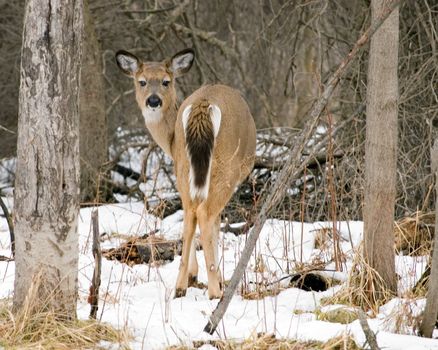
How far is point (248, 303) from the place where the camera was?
17.8 ft

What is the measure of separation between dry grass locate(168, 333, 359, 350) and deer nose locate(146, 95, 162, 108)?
10.7ft

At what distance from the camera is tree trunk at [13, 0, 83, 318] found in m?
4.64

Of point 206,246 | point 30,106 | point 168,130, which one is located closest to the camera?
point 30,106

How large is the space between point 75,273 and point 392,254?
1853mm

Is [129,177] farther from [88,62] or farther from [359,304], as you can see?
[359,304]

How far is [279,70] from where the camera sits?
47.8ft

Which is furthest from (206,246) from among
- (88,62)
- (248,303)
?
(88,62)

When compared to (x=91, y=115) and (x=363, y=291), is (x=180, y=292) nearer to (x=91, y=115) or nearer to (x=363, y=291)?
(x=363, y=291)

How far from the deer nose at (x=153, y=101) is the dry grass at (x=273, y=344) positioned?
10.7 ft

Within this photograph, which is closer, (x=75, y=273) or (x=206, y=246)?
(x=75, y=273)

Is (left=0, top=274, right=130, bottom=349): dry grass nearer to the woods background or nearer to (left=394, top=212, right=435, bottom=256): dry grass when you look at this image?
the woods background

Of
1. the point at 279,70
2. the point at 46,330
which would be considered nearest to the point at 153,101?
the point at 46,330

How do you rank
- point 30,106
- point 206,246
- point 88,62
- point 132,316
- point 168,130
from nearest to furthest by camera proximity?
1. point 30,106
2. point 132,316
3. point 206,246
4. point 168,130
5. point 88,62

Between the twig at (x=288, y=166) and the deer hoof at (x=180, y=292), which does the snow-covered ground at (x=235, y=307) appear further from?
the twig at (x=288, y=166)
